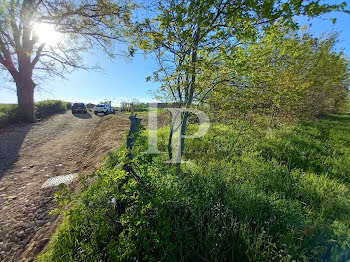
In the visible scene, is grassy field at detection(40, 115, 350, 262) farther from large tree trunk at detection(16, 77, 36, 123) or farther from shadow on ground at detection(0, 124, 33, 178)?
large tree trunk at detection(16, 77, 36, 123)

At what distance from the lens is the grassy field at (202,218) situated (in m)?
1.52

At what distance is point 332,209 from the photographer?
2271mm

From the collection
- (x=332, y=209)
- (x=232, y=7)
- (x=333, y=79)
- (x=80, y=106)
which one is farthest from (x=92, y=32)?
(x=333, y=79)

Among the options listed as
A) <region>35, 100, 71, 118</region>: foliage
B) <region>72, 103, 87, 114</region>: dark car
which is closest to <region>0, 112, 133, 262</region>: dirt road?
<region>35, 100, 71, 118</region>: foliage

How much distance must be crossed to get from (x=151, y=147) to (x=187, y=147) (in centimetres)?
103

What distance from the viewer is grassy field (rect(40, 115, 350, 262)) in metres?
1.52

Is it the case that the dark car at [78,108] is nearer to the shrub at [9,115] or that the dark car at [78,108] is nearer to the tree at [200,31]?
the shrub at [9,115]

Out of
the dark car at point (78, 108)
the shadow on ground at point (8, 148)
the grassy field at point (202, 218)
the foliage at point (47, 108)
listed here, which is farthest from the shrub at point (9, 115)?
the grassy field at point (202, 218)

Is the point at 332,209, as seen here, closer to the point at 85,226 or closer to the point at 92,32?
the point at 85,226

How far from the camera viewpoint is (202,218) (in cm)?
187

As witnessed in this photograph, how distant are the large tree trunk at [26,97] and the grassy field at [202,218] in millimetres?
11138

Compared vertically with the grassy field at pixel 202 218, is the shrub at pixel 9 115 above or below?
above

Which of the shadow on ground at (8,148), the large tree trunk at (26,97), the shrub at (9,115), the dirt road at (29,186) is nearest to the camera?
the dirt road at (29,186)

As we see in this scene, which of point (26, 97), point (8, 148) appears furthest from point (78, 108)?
point (8, 148)
